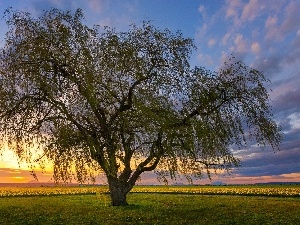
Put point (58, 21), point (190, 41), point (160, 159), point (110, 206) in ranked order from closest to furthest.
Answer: point (58, 21)
point (190, 41)
point (160, 159)
point (110, 206)

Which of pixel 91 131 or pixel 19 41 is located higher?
pixel 19 41

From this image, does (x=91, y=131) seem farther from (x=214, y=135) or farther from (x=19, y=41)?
(x=214, y=135)

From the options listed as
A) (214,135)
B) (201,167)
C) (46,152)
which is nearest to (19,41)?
(46,152)

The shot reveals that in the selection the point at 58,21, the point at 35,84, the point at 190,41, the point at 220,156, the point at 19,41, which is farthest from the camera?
the point at 190,41

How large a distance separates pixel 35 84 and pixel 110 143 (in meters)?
A: 3.75

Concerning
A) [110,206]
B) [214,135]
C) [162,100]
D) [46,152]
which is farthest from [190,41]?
[110,206]

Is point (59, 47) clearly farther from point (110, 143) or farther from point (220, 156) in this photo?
point (220, 156)

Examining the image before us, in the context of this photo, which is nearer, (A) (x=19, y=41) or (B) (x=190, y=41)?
(A) (x=19, y=41)

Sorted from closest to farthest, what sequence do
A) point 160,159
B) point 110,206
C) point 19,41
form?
1. point 19,41
2. point 160,159
3. point 110,206

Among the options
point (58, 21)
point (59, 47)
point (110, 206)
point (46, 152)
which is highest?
point (58, 21)

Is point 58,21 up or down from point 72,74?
up

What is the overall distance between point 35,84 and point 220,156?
393 inches

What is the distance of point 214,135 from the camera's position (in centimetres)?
1795

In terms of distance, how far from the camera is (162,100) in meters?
19.7
